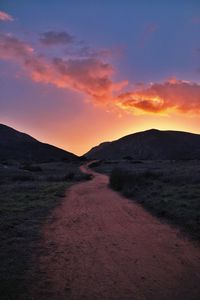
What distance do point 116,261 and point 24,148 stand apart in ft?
511

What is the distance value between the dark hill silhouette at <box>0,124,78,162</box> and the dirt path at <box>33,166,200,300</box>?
127 metres

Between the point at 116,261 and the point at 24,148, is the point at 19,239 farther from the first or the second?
the point at 24,148

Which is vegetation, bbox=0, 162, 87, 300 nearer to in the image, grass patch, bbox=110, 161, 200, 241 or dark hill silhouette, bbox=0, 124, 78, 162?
grass patch, bbox=110, 161, 200, 241

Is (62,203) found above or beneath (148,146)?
beneath

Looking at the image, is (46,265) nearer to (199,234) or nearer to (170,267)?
(170,267)

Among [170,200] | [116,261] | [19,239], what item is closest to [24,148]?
[170,200]

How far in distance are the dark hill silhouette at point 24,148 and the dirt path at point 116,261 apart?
12681 centimetres

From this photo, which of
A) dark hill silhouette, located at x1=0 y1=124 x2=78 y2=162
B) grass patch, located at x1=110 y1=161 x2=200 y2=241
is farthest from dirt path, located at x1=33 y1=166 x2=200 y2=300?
dark hill silhouette, located at x1=0 y1=124 x2=78 y2=162

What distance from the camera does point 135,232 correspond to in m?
12.4

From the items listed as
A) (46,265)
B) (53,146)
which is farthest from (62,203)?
(53,146)

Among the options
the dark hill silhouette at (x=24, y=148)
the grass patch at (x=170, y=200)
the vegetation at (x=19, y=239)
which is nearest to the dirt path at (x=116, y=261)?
the vegetation at (x=19, y=239)

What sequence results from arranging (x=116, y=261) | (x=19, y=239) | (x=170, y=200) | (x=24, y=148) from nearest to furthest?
(x=116, y=261) < (x=19, y=239) < (x=170, y=200) < (x=24, y=148)

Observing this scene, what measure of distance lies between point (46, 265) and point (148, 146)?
18808 cm

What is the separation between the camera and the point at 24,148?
526 ft
